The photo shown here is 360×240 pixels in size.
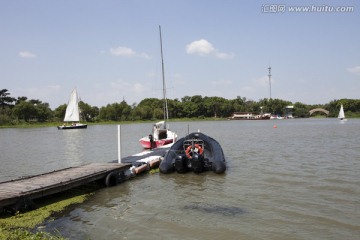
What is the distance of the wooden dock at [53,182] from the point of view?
35.3ft

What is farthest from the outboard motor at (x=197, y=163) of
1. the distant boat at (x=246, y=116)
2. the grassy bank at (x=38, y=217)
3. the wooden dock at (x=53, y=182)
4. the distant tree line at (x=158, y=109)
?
the distant boat at (x=246, y=116)

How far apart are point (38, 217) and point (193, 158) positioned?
9.46m

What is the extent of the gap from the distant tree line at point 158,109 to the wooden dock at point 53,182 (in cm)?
9834

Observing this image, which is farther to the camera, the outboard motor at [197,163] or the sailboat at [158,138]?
the sailboat at [158,138]

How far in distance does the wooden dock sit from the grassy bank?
46cm

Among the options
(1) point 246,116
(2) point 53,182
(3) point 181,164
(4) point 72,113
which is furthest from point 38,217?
(1) point 246,116

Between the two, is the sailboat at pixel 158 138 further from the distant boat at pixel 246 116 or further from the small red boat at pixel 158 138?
the distant boat at pixel 246 116

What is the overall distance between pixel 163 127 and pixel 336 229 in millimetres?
27631

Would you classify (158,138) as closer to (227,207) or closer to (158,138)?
(158,138)

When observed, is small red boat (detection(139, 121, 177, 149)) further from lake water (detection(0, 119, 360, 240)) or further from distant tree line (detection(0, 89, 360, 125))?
distant tree line (detection(0, 89, 360, 125))

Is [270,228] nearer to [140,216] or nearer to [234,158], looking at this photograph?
[140,216]

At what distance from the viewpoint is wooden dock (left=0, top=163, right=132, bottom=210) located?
35.3ft

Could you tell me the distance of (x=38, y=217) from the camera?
10.6 m

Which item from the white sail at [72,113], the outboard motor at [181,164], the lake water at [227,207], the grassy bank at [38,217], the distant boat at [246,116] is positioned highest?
the white sail at [72,113]
